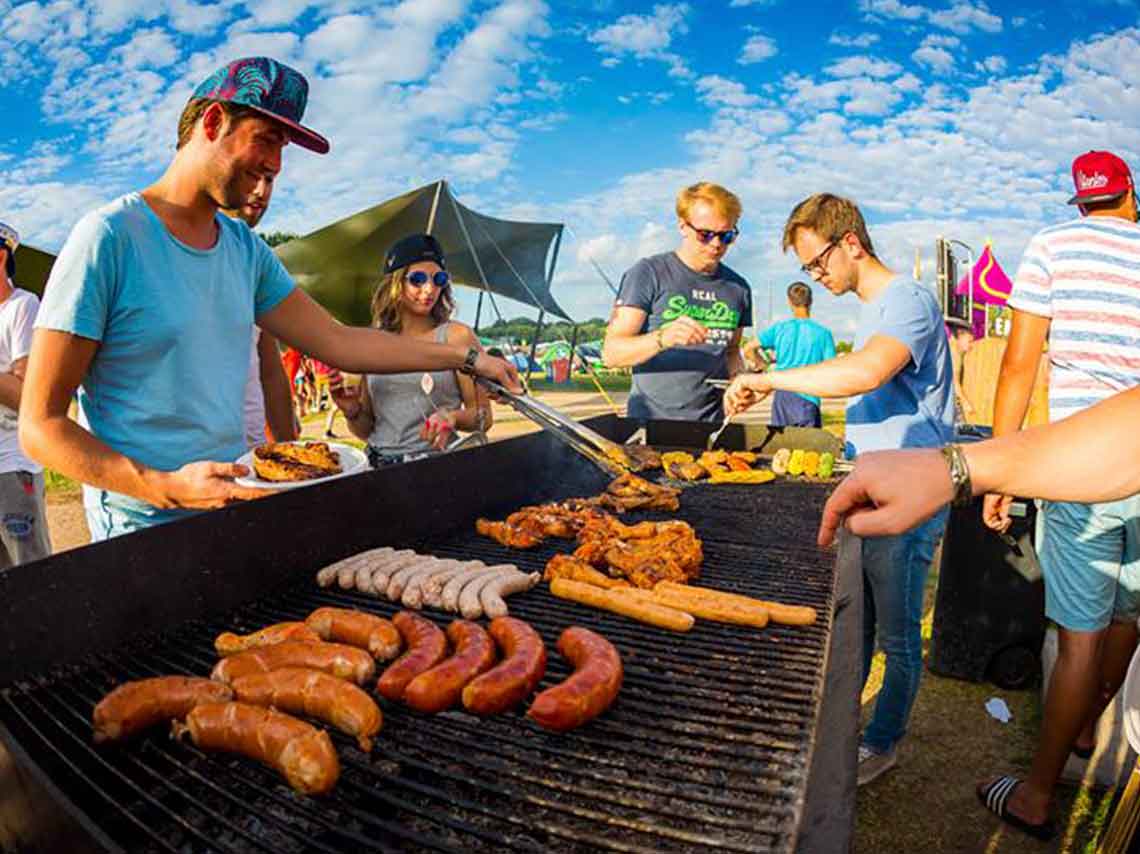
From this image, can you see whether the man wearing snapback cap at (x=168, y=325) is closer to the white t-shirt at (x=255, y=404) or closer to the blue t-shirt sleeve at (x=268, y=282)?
the blue t-shirt sleeve at (x=268, y=282)

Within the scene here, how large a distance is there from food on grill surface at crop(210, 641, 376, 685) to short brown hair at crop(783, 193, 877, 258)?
10.7ft

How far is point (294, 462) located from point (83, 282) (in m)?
1.02

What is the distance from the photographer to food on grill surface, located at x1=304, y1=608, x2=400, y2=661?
93.2 inches

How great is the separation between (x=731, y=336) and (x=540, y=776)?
4.62 m

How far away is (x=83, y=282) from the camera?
2.51m

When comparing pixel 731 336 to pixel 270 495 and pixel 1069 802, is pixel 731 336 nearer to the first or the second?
pixel 1069 802

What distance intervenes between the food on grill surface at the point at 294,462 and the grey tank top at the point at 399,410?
1649 millimetres

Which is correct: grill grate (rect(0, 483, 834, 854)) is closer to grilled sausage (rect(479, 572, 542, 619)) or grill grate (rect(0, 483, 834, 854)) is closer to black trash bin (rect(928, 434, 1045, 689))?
grilled sausage (rect(479, 572, 542, 619))

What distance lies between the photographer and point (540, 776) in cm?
182

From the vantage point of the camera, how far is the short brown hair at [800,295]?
885 centimetres

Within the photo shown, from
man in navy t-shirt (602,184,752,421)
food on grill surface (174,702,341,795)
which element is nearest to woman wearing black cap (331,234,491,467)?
man in navy t-shirt (602,184,752,421)

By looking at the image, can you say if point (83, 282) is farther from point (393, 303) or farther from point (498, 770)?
point (393, 303)

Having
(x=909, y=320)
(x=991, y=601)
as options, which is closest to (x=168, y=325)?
(x=909, y=320)

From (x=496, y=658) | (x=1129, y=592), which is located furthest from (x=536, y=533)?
(x=1129, y=592)
